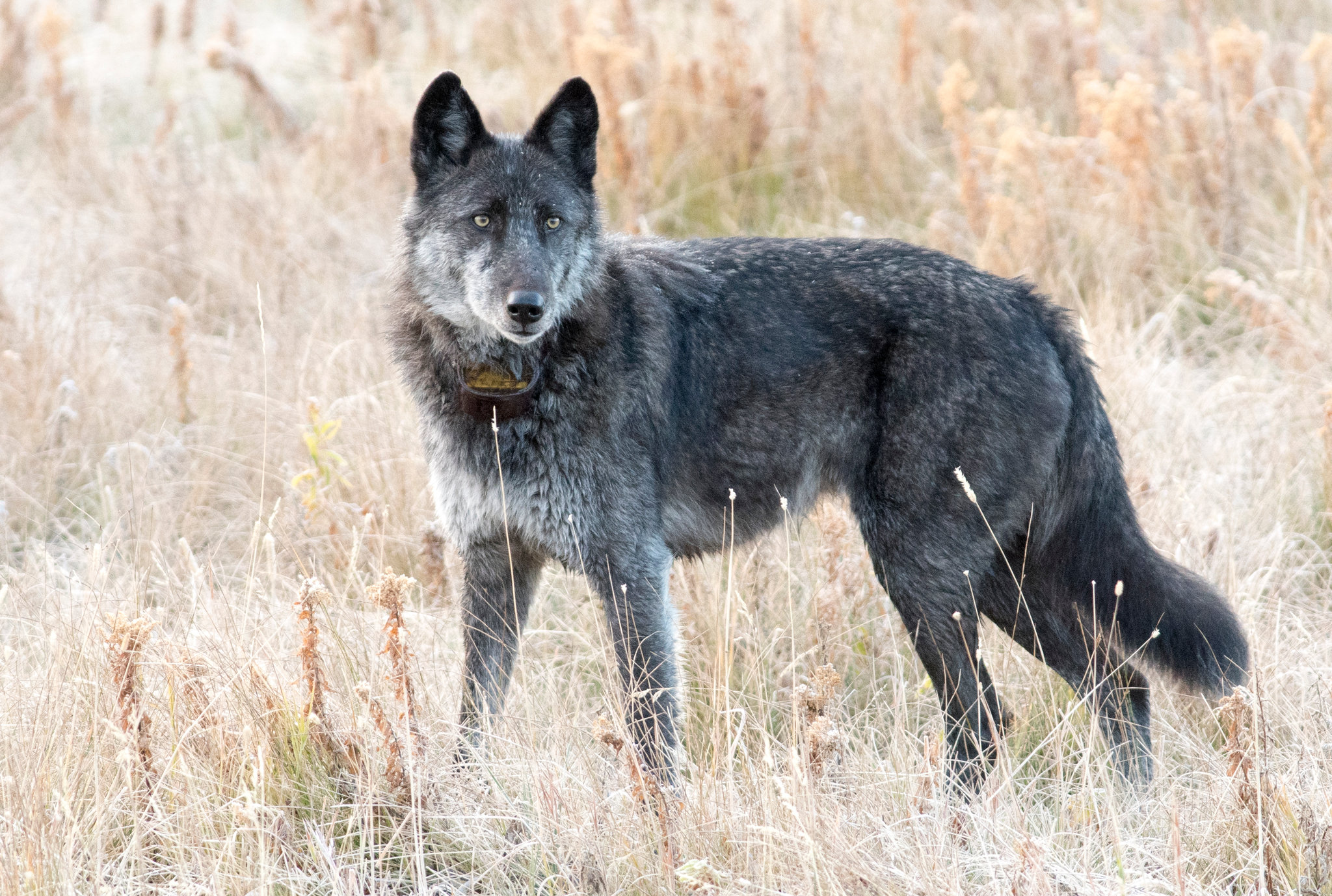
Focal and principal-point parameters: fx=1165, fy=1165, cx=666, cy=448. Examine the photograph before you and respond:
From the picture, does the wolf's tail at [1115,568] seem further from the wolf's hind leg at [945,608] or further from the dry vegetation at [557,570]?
the wolf's hind leg at [945,608]

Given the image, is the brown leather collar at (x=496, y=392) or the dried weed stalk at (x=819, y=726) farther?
the brown leather collar at (x=496, y=392)

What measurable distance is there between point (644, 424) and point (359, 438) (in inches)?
79.7

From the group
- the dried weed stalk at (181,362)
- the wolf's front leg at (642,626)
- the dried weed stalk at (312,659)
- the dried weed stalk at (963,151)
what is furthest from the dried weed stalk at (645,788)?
the dried weed stalk at (963,151)

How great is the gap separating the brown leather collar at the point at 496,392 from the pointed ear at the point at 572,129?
2.35 ft

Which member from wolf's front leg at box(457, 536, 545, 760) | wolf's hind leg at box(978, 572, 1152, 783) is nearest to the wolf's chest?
wolf's front leg at box(457, 536, 545, 760)

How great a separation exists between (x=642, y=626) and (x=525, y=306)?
3.48ft

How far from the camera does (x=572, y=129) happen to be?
388 cm

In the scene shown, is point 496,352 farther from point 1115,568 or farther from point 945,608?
point 1115,568

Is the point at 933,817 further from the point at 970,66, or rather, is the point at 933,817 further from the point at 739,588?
the point at 970,66

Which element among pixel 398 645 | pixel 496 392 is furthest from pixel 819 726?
pixel 496 392

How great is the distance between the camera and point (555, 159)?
12.6 ft

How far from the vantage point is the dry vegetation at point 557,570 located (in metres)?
2.95

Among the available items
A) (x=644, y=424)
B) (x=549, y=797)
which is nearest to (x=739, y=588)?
(x=644, y=424)

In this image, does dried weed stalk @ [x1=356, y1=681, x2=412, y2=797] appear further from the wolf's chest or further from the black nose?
the black nose
